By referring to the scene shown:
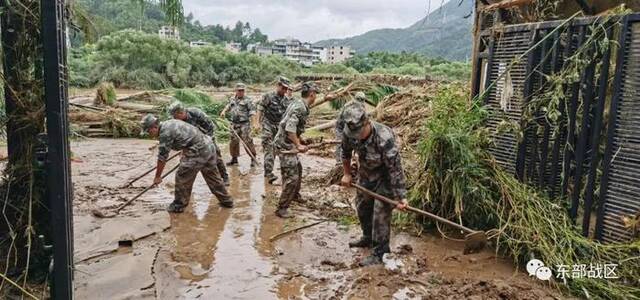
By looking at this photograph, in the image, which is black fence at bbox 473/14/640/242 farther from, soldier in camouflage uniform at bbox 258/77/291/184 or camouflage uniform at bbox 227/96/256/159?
camouflage uniform at bbox 227/96/256/159

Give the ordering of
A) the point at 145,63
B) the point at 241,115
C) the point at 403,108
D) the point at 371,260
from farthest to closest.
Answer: the point at 145,63 → the point at 403,108 → the point at 241,115 → the point at 371,260

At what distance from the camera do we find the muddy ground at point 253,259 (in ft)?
15.2

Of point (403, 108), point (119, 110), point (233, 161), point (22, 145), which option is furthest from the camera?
point (119, 110)

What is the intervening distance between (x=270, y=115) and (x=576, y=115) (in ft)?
17.6

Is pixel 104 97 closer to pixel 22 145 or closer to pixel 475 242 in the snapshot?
pixel 22 145

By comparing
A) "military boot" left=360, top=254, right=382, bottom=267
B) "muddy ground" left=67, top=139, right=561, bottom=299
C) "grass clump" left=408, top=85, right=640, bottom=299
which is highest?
"grass clump" left=408, top=85, right=640, bottom=299

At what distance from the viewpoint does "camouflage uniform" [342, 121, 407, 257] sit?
17.0 feet

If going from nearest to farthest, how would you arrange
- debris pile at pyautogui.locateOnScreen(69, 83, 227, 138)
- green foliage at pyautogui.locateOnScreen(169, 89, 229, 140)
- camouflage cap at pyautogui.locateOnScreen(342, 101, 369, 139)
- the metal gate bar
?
the metal gate bar, camouflage cap at pyautogui.locateOnScreen(342, 101, 369, 139), debris pile at pyautogui.locateOnScreen(69, 83, 227, 138), green foliage at pyautogui.locateOnScreen(169, 89, 229, 140)

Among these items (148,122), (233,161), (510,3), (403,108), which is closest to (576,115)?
(510,3)

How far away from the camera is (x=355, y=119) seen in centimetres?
493

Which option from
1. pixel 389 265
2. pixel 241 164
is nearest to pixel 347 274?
pixel 389 265

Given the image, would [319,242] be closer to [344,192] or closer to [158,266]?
[158,266]

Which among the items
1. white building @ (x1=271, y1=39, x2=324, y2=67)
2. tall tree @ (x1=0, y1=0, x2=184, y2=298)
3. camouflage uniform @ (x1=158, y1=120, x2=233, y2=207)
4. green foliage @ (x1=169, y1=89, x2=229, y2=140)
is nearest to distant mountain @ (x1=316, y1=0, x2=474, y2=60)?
camouflage uniform @ (x1=158, y1=120, x2=233, y2=207)

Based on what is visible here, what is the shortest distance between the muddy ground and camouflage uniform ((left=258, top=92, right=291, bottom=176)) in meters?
1.29
